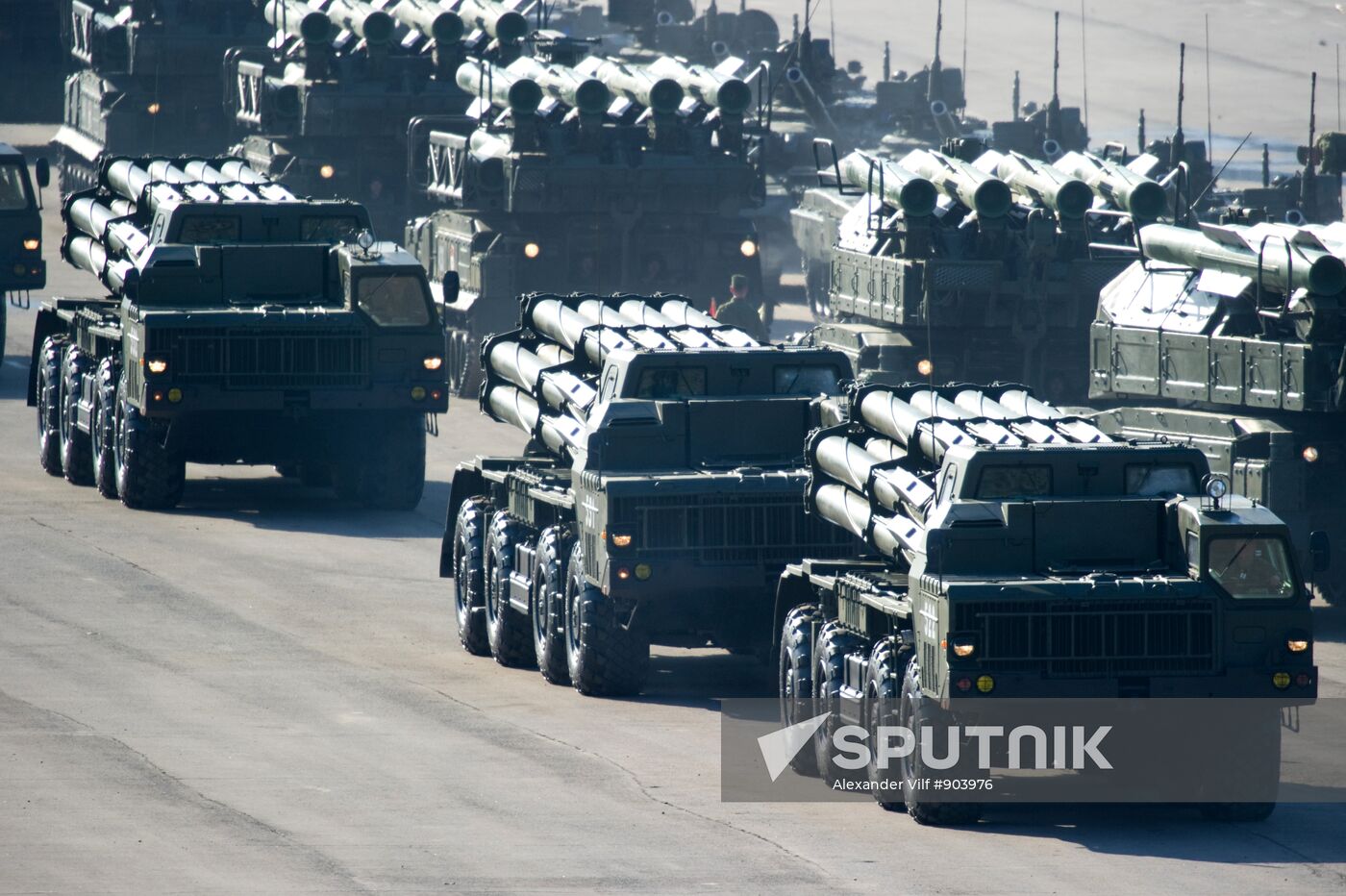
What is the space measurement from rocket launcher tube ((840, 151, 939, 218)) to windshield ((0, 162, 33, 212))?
1082 centimetres

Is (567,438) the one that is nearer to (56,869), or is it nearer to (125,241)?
(56,869)

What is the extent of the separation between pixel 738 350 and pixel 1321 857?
6.39 metres

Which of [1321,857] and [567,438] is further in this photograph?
[567,438]

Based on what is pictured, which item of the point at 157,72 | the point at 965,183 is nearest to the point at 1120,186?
the point at 965,183

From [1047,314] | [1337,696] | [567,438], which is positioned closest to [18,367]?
[1047,314]

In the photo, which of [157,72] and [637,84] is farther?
[157,72]

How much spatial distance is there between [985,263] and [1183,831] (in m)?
14.9

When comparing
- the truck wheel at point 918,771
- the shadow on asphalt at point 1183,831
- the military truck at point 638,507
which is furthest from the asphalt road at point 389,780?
the military truck at point 638,507

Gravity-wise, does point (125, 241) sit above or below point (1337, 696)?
above

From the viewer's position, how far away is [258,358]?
25047mm

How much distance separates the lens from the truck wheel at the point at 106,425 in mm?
26469

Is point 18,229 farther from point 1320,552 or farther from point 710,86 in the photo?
point 1320,552

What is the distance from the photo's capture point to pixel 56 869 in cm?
1277

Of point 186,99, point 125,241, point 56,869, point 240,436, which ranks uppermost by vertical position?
point 186,99
